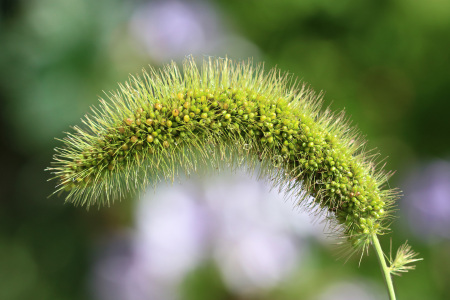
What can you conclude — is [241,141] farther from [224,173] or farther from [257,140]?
[224,173]

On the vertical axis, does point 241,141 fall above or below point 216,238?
below

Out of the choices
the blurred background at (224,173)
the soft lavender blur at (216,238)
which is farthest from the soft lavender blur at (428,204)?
the soft lavender blur at (216,238)

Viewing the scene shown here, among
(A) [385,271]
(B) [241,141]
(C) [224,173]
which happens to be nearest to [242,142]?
(B) [241,141]

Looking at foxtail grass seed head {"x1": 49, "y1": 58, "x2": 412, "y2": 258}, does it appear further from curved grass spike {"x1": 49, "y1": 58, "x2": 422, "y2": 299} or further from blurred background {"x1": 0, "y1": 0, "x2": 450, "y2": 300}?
blurred background {"x1": 0, "y1": 0, "x2": 450, "y2": 300}

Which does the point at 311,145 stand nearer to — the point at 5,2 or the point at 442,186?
the point at 5,2

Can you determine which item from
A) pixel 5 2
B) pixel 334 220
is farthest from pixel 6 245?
pixel 334 220

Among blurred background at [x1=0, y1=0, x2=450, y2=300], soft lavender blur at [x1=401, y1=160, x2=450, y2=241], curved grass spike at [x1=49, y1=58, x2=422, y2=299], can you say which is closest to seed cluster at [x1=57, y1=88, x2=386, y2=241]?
curved grass spike at [x1=49, y1=58, x2=422, y2=299]

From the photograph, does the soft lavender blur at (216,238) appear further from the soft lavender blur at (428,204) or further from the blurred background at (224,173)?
the soft lavender blur at (428,204)
